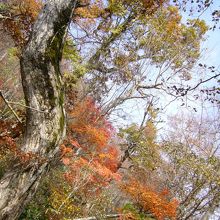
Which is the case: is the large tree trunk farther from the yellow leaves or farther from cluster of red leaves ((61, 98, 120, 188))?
cluster of red leaves ((61, 98, 120, 188))

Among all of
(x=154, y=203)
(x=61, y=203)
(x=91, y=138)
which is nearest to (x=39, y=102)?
(x=61, y=203)

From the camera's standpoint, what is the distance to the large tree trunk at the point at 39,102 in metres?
3.88

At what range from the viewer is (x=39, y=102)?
395 centimetres

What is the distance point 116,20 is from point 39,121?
33.7 feet

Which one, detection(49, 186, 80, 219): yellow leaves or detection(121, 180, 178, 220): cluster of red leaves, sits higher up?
detection(121, 180, 178, 220): cluster of red leaves

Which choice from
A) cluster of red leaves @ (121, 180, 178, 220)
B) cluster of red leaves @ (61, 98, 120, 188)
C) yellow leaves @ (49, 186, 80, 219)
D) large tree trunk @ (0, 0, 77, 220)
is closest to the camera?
large tree trunk @ (0, 0, 77, 220)

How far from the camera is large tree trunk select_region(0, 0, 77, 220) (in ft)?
12.7

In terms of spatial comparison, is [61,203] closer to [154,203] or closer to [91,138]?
[154,203]

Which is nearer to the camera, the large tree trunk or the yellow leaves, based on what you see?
the large tree trunk

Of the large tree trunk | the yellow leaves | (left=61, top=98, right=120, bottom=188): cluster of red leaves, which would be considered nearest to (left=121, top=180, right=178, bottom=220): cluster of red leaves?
(left=61, top=98, right=120, bottom=188): cluster of red leaves

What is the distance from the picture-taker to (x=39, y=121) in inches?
155

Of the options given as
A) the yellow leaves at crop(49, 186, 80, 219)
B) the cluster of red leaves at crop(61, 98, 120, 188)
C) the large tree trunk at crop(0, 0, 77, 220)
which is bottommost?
the yellow leaves at crop(49, 186, 80, 219)

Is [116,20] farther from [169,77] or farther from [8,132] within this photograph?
[8,132]

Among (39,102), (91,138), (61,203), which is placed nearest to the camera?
(39,102)
